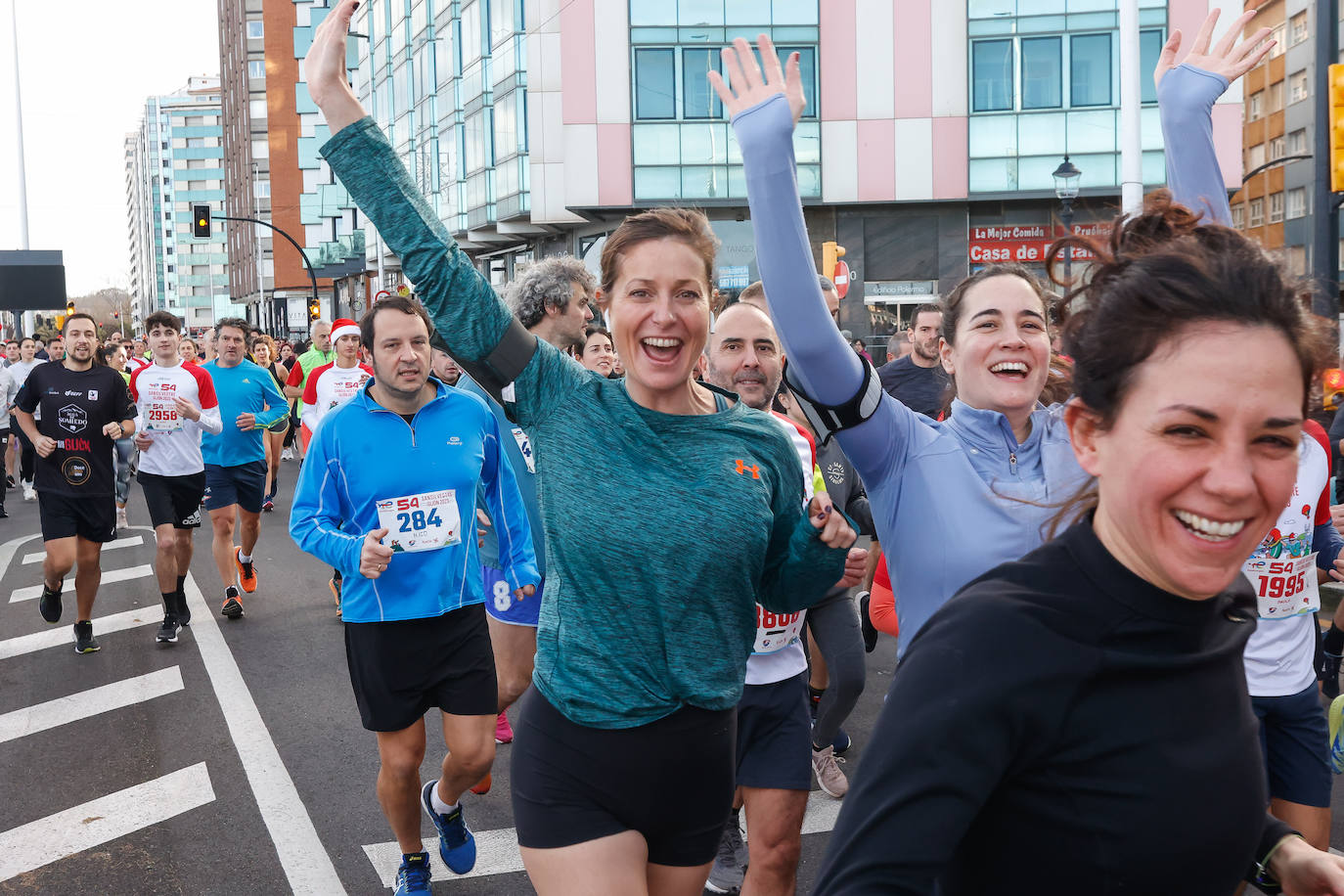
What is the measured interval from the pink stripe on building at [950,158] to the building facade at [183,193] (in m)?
137

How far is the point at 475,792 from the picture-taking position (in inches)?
227

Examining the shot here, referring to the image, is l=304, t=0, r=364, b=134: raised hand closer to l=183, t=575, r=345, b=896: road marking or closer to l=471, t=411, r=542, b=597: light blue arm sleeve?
l=471, t=411, r=542, b=597: light blue arm sleeve

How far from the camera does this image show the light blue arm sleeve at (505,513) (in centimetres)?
512

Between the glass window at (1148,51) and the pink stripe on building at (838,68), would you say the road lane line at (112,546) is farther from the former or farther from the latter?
the glass window at (1148,51)

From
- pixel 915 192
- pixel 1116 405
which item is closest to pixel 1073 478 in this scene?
pixel 1116 405

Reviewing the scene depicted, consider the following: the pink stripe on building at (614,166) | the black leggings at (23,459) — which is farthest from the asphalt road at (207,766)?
the pink stripe on building at (614,166)

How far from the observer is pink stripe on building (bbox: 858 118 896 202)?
31.0m

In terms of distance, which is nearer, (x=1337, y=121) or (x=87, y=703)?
(x=87, y=703)

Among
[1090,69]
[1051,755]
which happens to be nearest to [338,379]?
[1051,755]

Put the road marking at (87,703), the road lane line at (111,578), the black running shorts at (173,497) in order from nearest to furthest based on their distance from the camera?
the road marking at (87,703), the black running shorts at (173,497), the road lane line at (111,578)

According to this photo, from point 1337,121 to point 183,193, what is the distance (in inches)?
6834

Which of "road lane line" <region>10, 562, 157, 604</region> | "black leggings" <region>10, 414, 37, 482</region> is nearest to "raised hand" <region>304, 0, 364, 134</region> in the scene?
"road lane line" <region>10, 562, 157, 604</region>

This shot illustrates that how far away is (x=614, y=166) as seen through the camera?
31.6m

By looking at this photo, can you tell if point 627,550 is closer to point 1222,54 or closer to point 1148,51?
point 1222,54
